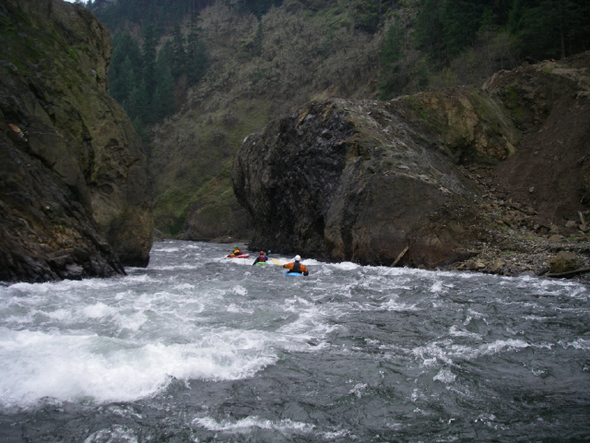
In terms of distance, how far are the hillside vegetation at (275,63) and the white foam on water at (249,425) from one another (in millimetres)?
32588

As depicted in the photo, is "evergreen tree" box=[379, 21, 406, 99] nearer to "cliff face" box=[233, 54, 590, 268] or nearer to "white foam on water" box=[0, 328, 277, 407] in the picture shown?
"cliff face" box=[233, 54, 590, 268]

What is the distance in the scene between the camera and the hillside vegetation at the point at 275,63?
33.6 metres

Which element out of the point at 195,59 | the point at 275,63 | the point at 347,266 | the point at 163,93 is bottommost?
the point at 347,266

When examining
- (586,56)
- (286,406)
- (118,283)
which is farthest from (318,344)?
(586,56)

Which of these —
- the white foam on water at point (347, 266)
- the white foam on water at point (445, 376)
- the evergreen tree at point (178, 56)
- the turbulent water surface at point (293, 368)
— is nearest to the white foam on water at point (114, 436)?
the turbulent water surface at point (293, 368)

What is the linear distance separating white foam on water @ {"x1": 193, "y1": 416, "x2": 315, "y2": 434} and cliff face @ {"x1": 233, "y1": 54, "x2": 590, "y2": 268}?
12947 millimetres

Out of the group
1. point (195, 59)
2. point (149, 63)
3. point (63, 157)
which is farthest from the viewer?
point (195, 59)

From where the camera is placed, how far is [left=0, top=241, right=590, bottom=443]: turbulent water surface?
462cm

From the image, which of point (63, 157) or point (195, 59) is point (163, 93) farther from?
point (63, 157)

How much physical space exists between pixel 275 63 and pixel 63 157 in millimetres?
57923

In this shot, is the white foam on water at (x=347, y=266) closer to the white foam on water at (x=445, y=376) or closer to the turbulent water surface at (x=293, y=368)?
the turbulent water surface at (x=293, y=368)

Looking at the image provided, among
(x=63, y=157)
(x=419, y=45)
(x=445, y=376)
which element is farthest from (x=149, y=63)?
(x=445, y=376)

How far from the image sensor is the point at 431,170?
20375 millimetres

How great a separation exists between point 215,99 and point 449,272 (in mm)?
56053
